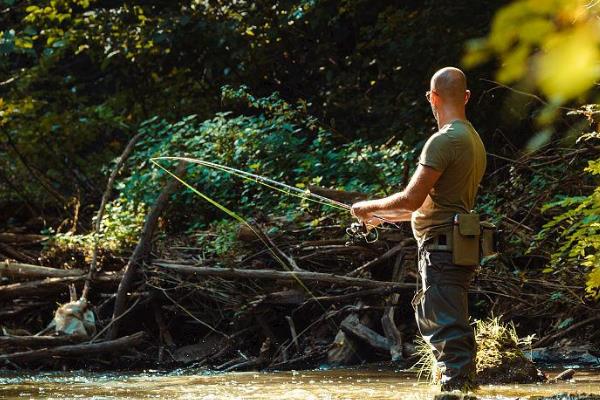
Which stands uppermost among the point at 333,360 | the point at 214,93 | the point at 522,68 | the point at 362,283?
the point at 214,93

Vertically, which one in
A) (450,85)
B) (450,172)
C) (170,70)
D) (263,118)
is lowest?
(450,172)

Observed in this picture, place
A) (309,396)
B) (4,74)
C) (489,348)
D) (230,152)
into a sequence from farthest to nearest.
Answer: (4,74), (230,152), (489,348), (309,396)

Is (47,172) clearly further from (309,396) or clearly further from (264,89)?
(309,396)

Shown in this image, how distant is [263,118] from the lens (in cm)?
1224

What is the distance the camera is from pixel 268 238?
9.20 meters

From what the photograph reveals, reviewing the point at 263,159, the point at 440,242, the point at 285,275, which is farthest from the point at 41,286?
the point at 440,242

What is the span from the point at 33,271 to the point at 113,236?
930mm

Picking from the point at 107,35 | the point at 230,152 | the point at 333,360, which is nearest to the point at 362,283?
the point at 333,360

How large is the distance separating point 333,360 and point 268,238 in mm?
1479

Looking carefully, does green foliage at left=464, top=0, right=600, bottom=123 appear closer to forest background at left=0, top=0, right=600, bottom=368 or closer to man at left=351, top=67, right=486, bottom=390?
man at left=351, top=67, right=486, bottom=390

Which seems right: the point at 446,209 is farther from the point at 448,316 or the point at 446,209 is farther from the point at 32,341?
the point at 32,341

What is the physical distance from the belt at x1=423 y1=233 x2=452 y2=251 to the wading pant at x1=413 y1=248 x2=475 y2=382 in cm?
3

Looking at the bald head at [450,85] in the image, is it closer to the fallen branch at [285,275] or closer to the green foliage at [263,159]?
the fallen branch at [285,275]

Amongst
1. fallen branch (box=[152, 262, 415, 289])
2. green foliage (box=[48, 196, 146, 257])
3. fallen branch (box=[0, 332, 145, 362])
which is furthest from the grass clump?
green foliage (box=[48, 196, 146, 257])
